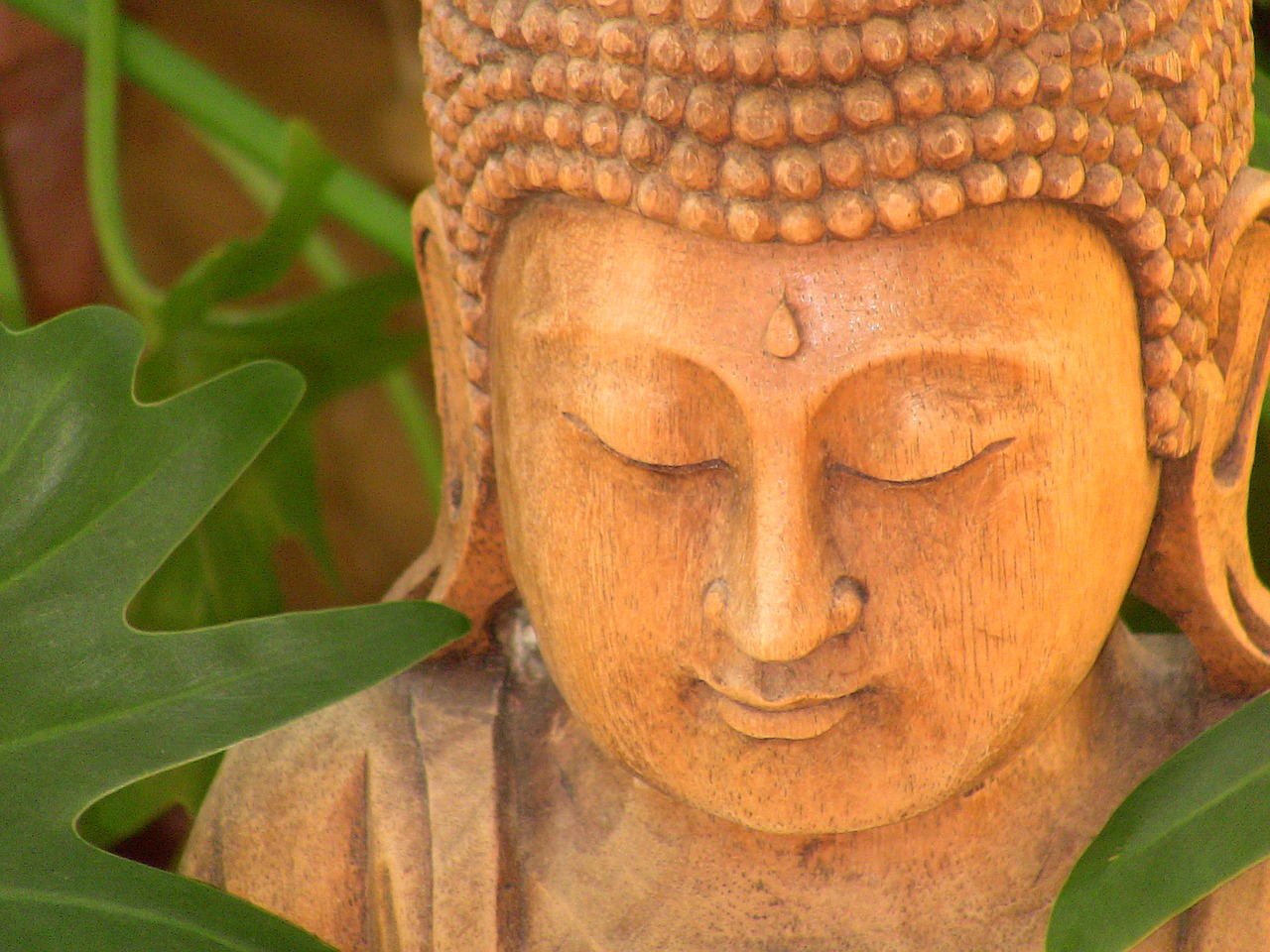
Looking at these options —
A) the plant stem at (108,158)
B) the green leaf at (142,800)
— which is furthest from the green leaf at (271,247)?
the green leaf at (142,800)

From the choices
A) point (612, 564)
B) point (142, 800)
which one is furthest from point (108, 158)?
point (612, 564)

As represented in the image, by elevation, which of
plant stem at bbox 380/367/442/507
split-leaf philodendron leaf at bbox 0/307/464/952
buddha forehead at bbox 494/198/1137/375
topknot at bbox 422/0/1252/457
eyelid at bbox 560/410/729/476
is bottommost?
plant stem at bbox 380/367/442/507

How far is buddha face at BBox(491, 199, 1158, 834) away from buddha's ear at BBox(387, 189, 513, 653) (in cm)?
8

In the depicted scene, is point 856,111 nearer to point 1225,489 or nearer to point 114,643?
point 1225,489

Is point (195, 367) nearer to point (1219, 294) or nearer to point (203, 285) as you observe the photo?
point (203, 285)

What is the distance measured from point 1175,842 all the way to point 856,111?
1.51ft

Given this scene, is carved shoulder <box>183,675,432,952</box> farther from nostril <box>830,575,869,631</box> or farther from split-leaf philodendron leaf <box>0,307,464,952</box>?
nostril <box>830,575,869,631</box>

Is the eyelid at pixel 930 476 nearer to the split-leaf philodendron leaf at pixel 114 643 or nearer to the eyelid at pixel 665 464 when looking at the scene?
the eyelid at pixel 665 464

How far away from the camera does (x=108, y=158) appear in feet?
5.36

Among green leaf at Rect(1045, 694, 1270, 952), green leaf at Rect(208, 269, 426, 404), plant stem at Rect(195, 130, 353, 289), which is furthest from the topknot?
plant stem at Rect(195, 130, 353, 289)

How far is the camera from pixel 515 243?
3.23ft

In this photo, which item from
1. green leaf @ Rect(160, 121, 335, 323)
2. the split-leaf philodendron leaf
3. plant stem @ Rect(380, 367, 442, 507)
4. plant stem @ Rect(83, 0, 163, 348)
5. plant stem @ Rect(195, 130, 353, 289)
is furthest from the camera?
plant stem @ Rect(195, 130, 353, 289)

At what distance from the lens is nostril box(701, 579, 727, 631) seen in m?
0.92

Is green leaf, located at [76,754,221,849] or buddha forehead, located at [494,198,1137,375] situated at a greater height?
buddha forehead, located at [494,198,1137,375]
